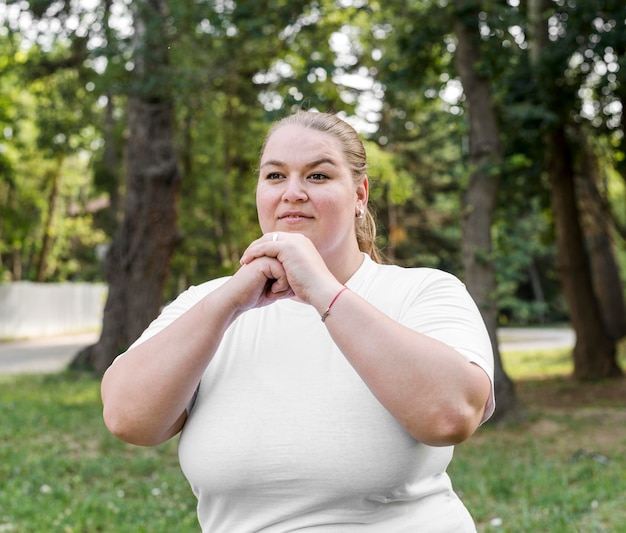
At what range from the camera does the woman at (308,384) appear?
1835 millimetres

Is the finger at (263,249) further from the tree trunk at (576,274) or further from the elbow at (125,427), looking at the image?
the tree trunk at (576,274)

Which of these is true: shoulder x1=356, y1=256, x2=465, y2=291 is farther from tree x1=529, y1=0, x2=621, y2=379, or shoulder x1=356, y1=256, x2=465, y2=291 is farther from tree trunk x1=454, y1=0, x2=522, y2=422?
tree x1=529, y1=0, x2=621, y2=379

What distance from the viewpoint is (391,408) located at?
1845 millimetres

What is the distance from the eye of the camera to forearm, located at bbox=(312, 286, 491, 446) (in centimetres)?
180

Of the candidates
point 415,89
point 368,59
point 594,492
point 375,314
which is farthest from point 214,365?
point 368,59

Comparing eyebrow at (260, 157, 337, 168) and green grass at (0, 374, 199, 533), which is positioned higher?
eyebrow at (260, 157, 337, 168)

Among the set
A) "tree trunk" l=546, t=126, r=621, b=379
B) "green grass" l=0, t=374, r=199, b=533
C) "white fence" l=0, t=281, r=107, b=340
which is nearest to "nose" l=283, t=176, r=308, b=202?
"green grass" l=0, t=374, r=199, b=533

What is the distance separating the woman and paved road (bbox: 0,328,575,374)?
640 inches

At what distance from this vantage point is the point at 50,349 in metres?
26.2

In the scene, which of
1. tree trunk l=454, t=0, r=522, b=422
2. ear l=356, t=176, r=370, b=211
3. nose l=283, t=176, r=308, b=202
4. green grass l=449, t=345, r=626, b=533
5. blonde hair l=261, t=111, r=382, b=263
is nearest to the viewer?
nose l=283, t=176, r=308, b=202

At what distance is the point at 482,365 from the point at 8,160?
1092 inches

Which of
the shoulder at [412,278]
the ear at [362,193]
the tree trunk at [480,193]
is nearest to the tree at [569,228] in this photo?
the tree trunk at [480,193]

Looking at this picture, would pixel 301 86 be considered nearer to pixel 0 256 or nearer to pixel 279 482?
pixel 279 482

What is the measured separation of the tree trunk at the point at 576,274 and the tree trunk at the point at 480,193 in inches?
154
